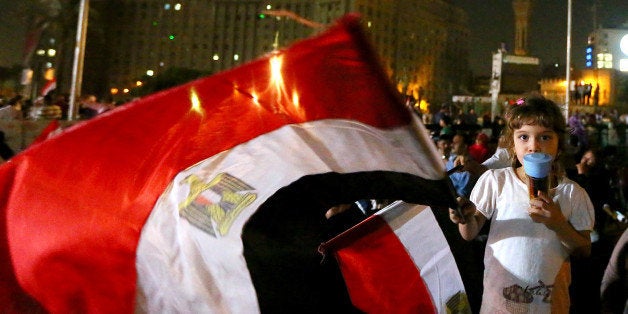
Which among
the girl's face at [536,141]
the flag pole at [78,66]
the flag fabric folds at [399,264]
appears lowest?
the flag fabric folds at [399,264]

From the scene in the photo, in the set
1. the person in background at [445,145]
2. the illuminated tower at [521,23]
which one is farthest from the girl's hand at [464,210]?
the illuminated tower at [521,23]

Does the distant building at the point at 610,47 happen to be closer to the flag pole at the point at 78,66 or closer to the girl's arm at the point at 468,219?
the flag pole at the point at 78,66

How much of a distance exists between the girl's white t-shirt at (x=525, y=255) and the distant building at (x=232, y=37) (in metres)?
97.2

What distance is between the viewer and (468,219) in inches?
95.8

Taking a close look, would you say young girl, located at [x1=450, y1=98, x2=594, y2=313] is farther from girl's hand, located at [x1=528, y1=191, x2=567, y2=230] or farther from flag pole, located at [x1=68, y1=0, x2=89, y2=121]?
flag pole, located at [x1=68, y1=0, x2=89, y2=121]

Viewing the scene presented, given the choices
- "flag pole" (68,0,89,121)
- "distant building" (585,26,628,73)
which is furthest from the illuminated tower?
"flag pole" (68,0,89,121)

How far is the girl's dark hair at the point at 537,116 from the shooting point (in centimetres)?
265

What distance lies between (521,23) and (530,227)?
119147mm

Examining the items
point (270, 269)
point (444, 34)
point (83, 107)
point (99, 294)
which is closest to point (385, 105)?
point (270, 269)

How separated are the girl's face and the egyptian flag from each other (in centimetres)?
103

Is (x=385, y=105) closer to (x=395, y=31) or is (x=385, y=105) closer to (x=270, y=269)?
(x=270, y=269)

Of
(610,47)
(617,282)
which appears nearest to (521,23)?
(610,47)

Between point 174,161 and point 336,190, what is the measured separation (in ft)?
1.74

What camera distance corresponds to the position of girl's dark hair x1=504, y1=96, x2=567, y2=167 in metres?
2.65
